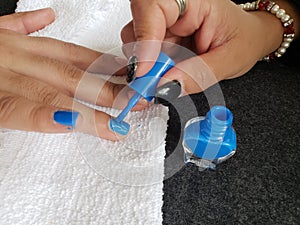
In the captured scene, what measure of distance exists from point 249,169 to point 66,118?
225mm

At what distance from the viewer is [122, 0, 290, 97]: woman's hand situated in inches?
17.4

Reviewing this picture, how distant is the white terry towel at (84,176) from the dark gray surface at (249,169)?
31 mm

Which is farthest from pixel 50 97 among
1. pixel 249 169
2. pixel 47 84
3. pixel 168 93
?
pixel 249 169

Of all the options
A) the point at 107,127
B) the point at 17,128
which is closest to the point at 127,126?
the point at 107,127

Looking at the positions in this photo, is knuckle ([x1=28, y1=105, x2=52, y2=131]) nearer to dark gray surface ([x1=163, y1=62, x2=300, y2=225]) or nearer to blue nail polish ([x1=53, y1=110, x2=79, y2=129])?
blue nail polish ([x1=53, y1=110, x2=79, y2=129])

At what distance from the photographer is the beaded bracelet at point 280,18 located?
0.58m

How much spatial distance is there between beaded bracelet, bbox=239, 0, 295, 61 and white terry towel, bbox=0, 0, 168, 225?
246mm

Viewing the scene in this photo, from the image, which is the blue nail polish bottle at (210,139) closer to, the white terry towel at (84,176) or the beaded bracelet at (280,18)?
the white terry towel at (84,176)

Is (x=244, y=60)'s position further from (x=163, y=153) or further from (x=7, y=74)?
(x=7, y=74)

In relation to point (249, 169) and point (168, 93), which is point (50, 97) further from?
point (249, 169)

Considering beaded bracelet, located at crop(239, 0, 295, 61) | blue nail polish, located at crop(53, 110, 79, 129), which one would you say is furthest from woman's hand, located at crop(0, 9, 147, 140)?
beaded bracelet, located at crop(239, 0, 295, 61)

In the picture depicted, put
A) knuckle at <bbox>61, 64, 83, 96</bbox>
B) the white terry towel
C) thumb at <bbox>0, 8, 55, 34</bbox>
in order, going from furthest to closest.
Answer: thumb at <bbox>0, 8, 55, 34</bbox>, knuckle at <bbox>61, 64, 83, 96</bbox>, the white terry towel

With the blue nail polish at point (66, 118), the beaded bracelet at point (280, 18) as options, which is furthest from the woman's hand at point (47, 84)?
the beaded bracelet at point (280, 18)

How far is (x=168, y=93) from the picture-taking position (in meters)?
0.46
